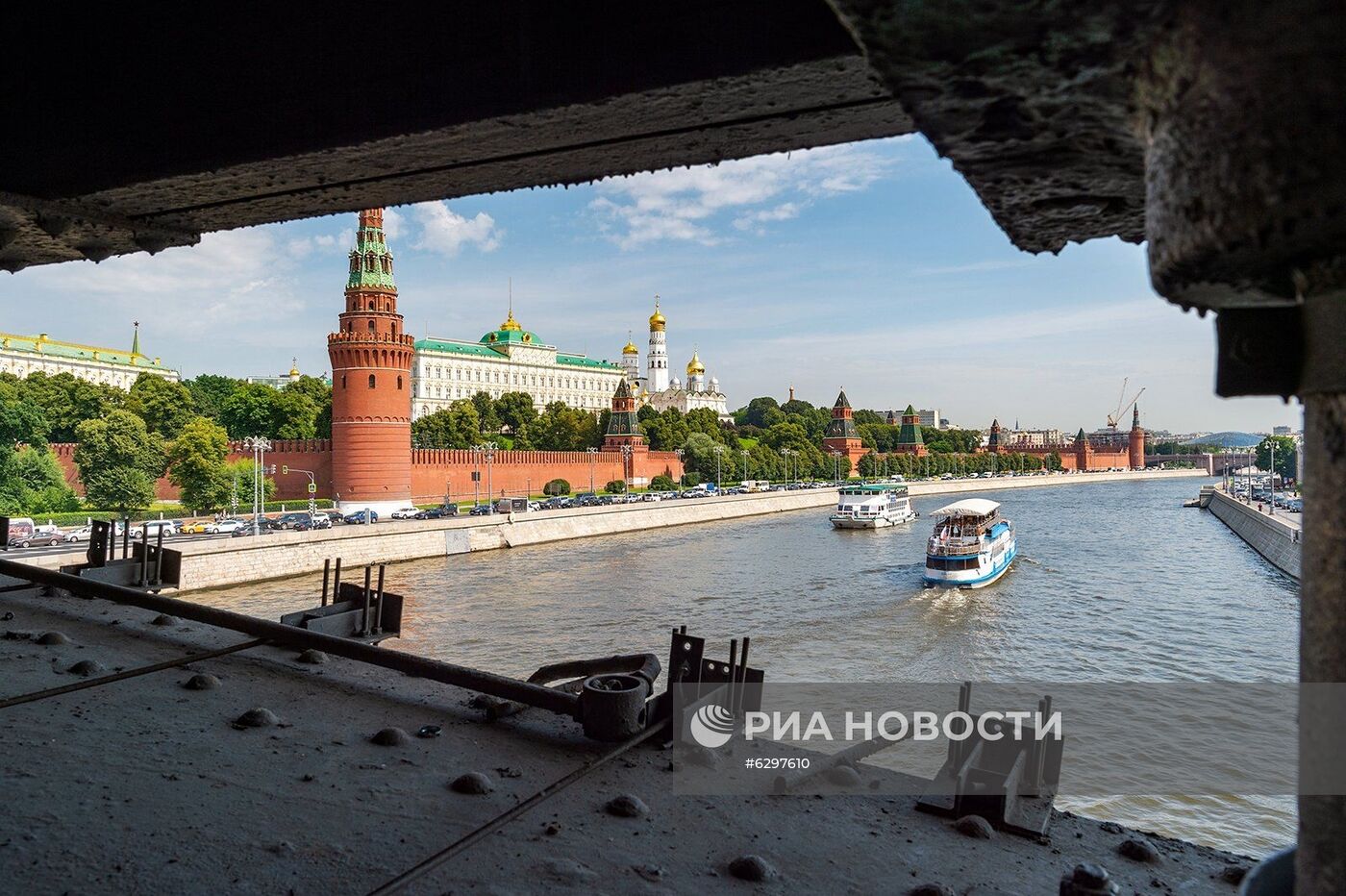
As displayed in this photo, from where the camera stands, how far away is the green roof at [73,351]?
71.2m

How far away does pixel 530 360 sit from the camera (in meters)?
87.3

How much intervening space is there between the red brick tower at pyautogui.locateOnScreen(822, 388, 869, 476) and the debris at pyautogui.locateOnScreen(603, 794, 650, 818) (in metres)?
75.4

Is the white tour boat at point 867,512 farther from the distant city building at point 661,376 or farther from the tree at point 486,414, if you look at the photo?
the distant city building at point 661,376

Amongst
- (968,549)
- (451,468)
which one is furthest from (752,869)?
(451,468)

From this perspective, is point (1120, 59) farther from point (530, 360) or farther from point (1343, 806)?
point (530, 360)

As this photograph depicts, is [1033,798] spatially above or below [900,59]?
below

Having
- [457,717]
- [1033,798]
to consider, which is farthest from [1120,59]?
[457,717]

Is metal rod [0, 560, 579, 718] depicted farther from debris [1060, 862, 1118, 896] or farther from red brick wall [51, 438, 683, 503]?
red brick wall [51, 438, 683, 503]

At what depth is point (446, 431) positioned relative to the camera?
2089 inches

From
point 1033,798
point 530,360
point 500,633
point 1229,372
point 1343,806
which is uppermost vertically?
point 530,360

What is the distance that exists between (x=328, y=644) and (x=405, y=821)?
1658 millimetres

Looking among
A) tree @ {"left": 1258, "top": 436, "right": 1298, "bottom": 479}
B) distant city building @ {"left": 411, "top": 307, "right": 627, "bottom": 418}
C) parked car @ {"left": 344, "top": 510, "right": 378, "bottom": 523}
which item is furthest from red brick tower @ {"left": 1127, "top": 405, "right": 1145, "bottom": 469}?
parked car @ {"left": 344, "top": 510, "right": 378, "bottom": 523}

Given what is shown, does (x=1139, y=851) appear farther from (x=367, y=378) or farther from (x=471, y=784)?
(x=367, y=378)

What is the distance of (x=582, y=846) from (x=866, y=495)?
41.5 metres
